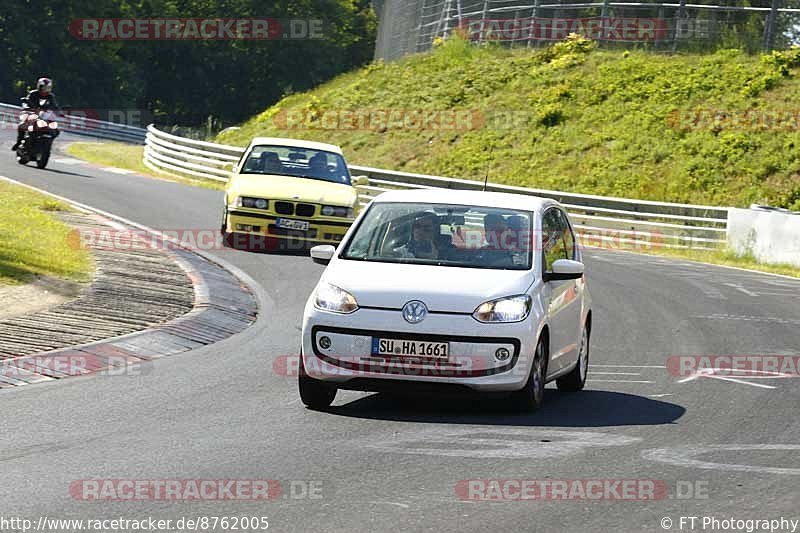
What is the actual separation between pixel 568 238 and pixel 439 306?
264 cm

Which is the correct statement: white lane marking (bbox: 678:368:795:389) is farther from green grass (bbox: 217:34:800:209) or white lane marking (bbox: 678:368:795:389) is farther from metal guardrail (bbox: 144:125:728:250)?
green grass (bbox: 217:34:800:209)

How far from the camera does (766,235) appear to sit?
29.4 m

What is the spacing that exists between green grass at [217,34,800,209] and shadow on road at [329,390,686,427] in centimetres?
2824

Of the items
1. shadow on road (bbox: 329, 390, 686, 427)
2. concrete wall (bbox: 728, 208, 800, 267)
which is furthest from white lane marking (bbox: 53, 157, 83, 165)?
shadow on road (bbox: 329, 390, 686, 427)

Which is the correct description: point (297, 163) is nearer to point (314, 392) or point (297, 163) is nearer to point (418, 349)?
point (314, 392)

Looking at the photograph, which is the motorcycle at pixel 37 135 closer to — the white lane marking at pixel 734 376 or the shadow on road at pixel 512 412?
the white lane marking at pixel 734 376

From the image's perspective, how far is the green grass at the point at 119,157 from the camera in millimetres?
39156

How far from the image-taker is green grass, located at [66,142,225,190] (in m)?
39.2

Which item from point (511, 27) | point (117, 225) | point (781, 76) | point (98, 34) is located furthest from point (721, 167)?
point (98, 34)

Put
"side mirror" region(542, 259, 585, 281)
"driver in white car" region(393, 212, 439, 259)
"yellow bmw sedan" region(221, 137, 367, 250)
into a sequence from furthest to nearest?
"yellow bmw sedan" region(221, 137, 367, 250)
"driver in white car" region(393, 212, 439, 259)
"side mirror" region(542, 259, 585, 281)

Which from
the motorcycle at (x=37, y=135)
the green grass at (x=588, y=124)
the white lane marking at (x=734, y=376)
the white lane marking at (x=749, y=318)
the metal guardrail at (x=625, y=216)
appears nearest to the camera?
the white lane marking at (x=734, y=376)

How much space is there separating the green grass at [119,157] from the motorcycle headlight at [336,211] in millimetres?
16637

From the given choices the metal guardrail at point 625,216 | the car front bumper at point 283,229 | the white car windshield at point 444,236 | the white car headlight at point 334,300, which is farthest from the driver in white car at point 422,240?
A: the metal guardrail at point 625,216

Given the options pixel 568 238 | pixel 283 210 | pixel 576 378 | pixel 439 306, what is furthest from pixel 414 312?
pixel 283 210
